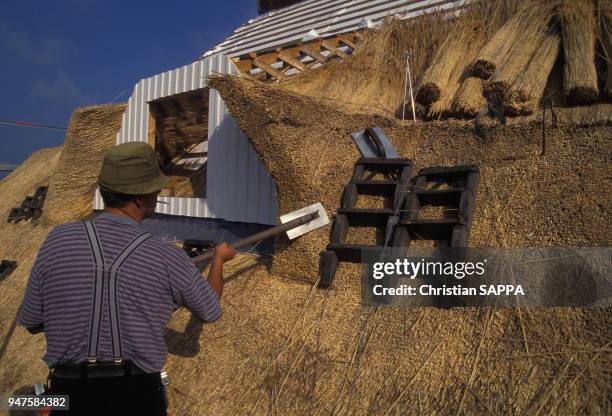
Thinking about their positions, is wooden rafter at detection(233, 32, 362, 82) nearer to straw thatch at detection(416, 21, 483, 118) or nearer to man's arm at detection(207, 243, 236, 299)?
straw thatch at detection(416, 21, 483, 118)

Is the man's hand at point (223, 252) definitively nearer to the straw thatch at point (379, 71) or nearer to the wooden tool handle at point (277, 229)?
the wooden tool handle at point (277, 229)

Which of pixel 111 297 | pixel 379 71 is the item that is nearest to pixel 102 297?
pixel 111 297

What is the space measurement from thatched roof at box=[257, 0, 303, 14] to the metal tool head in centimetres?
1011

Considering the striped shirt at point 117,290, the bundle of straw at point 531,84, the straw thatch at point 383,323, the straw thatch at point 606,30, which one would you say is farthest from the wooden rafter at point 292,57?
the striped shirt at point 117,290

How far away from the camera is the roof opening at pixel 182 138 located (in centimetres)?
710

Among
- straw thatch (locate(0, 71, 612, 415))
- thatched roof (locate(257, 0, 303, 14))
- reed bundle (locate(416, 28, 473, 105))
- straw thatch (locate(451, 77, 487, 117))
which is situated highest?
thatched roof (locate(257, 0, 303, 14))

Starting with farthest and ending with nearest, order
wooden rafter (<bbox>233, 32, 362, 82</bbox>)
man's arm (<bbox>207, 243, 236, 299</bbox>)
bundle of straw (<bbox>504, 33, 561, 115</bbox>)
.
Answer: wooden rafter (<bbox>233, 32, 362, 82</bbox>)
bundle of straw (<bbox>504, 33, 561, 115</bbox>)
man's arm (<bbox>207, 243, 236, 299</bbox>)

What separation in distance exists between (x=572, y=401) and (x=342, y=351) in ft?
4.05

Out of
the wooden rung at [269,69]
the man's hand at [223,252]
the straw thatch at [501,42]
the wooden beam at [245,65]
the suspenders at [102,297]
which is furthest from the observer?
the wooden beam at [245,65]

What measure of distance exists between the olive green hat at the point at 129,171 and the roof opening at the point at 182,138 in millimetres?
4685

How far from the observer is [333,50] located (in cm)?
602

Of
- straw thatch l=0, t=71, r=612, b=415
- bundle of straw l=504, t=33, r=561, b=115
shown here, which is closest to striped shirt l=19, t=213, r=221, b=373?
straw thatch l=0, t=71, r=612, b=415

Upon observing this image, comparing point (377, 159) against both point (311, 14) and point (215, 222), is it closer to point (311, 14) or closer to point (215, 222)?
point (215, 222)

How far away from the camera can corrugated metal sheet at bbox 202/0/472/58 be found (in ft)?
22.5
